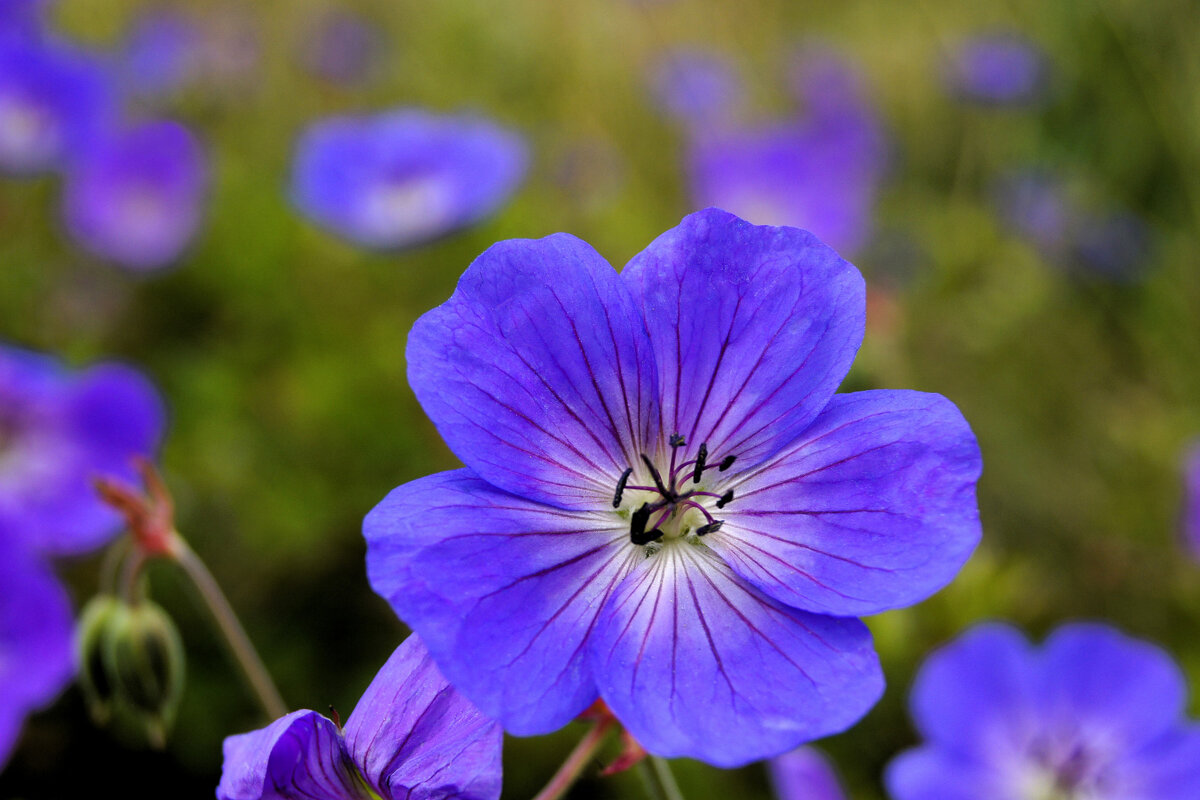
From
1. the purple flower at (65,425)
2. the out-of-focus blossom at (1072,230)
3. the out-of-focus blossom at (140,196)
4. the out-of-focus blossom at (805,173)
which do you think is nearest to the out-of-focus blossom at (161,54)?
the out-of-focus blossom at (140,196)

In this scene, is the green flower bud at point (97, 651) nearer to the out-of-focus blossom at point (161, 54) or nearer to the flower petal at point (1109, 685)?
the flower petal at point (1109, 685)

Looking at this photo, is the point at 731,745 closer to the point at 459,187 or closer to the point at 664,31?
the point at 459,187

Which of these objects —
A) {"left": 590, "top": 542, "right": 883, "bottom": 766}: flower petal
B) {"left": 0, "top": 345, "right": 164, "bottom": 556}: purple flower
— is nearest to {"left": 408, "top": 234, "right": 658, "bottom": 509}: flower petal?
{"left": 590, "top": 542, "right": 883, "bottom": 766}: flower petal

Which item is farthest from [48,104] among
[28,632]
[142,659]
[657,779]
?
[657,779]

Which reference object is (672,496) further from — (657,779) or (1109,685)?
(1109,685)

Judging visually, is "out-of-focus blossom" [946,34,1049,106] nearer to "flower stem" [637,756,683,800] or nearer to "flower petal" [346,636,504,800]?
"flower stem" [637,756,683,800]
